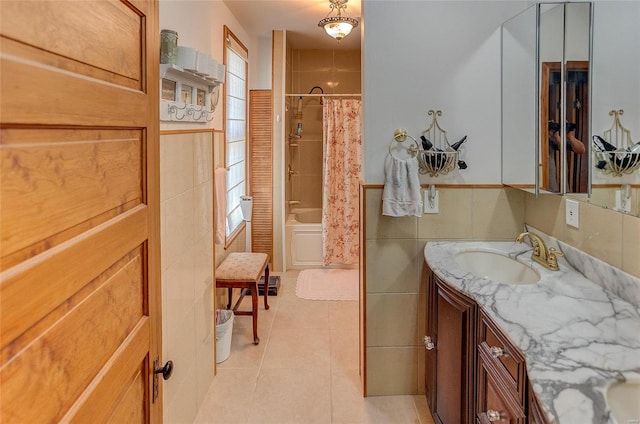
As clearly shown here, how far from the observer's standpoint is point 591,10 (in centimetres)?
182

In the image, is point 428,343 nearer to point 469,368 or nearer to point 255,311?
point 469,368

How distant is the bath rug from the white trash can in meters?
1.20

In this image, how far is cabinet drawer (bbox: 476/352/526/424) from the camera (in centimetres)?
134

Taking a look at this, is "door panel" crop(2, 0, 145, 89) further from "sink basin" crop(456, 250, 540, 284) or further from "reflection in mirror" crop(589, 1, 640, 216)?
"sink basin" crop(456, 250, 540, 284)

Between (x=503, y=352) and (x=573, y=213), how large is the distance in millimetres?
876

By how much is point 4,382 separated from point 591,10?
7.13ft

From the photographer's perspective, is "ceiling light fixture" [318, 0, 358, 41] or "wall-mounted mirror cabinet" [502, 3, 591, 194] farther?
"ceiling light fixture" [318, 0, 358, 41]

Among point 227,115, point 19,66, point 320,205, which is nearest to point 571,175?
point 19,66

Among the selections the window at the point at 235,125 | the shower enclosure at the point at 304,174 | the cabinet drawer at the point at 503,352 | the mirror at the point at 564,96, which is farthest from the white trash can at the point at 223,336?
the mirror at the point at 564,96

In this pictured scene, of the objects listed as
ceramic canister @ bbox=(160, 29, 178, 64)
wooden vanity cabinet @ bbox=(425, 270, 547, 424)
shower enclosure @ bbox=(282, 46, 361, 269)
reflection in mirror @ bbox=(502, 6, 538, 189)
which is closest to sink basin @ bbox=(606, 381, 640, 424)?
wooden vanity cabinet @ bbox=(425, 270, 547, 424)

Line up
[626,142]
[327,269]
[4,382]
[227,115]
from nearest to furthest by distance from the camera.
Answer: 1. [4,382]
2. [626,142]
3. [227,115]
4. [327,269]

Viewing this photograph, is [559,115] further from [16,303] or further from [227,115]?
[227,115]

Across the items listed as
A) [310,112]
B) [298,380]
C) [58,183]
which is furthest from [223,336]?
[310,112]

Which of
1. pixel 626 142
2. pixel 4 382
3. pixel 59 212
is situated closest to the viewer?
pixel 4 382
